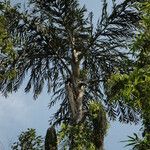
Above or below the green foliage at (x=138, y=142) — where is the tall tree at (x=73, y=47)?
above

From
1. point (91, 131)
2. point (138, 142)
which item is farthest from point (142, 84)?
point (91, 131)

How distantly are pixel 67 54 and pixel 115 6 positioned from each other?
3145 millimetres

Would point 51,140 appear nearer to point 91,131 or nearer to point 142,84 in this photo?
point 91,131

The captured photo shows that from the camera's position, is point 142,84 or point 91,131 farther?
point 91,131

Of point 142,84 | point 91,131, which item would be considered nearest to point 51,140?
point 91,131

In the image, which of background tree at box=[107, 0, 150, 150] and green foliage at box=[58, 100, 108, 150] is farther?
green foliage at box=[58, 100, 108, 150]

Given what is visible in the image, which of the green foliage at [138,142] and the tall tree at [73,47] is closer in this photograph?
the green foliage at [138,142]

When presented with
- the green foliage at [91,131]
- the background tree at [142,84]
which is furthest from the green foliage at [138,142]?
the green foliage at [91,131]

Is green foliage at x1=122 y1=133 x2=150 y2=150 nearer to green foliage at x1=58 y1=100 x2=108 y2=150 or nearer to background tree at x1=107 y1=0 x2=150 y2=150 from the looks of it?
background tree at x1=107 y1=0 x2=150 y2=150

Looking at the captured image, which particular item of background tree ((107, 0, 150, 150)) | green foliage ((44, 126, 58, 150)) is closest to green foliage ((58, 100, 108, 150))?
green foliage ((44, 126, 58, 150))

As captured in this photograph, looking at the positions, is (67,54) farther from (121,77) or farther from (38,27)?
(121,77)

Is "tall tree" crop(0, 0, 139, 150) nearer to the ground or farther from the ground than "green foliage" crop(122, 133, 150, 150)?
farther from the ground

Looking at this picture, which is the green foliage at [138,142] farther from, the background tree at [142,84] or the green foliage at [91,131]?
the green foliage at [91,131]

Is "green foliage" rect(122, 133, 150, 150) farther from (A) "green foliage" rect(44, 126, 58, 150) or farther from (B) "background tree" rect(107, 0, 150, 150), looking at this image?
(A) "green foliage" rect(44, 126, 58, 150)
